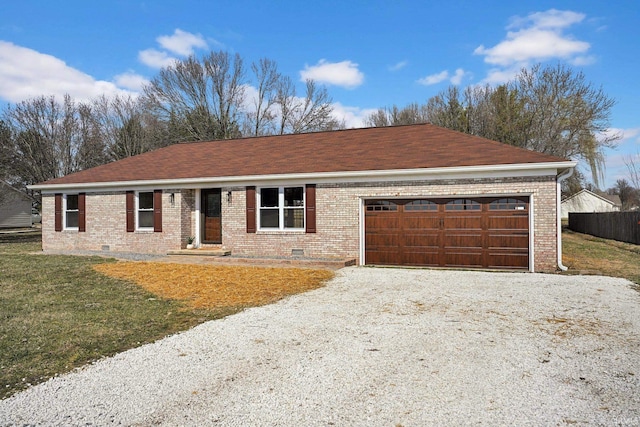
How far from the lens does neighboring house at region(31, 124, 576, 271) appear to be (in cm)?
1189

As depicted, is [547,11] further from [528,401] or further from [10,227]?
[10,227]

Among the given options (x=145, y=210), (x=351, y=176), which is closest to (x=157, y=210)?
(x=145, y=210)

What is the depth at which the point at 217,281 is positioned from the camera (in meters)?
9.90

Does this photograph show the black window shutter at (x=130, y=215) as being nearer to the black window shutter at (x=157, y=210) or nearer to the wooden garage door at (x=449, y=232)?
the black window shutter at (x=157, y=210)

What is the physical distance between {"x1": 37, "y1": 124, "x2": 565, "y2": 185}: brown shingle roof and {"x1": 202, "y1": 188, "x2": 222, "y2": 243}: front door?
0.95 metres

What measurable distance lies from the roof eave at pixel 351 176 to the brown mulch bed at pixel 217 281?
323 cm

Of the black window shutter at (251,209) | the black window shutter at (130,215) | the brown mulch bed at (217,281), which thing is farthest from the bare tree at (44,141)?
the black window shutter at (251,209)

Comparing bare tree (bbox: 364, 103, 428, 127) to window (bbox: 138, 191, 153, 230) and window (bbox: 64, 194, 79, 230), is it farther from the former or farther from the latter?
window (bbox: 64, 194, 79, 230)

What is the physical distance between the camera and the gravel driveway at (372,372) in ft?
11.1

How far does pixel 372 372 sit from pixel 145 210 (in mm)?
13932

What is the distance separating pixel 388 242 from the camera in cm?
1306

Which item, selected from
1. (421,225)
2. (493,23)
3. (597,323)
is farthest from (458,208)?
(493,23)

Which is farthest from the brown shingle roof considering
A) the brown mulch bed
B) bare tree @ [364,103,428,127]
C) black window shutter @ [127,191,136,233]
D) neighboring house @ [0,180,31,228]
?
neighboring house @ [0,180,31,228]

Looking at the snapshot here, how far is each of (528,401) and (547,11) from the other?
14.2 meters
